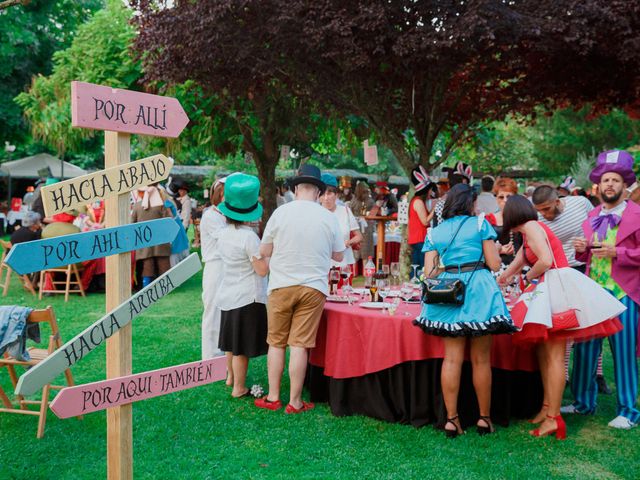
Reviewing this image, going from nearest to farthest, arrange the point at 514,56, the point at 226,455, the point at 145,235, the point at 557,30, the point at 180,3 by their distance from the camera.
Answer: the point at 145,235 → the point at 226,455 → the point at 557,30 → the point at 514,56 → the point at 180,3

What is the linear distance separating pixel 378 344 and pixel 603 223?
1800 mm

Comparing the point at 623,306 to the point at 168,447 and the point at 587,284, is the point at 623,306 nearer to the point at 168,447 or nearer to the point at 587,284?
the point at 587,284

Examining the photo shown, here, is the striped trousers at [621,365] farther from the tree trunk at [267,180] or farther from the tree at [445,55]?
the tree trunk at [267,180]

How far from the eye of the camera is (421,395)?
4590mm

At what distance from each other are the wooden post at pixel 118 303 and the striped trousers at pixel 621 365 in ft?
11.1

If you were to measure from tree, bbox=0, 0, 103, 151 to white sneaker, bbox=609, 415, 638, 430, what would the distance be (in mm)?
19091

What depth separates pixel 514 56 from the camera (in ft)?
29.4

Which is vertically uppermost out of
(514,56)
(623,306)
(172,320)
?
(514,56)

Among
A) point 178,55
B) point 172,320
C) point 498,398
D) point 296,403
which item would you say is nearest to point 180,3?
point 178,55

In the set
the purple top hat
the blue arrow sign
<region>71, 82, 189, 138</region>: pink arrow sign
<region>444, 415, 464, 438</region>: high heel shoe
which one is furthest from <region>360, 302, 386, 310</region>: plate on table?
<region>71, 82, 189, 138</region>: pink arrow sign

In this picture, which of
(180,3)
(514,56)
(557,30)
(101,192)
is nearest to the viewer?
(101,192)

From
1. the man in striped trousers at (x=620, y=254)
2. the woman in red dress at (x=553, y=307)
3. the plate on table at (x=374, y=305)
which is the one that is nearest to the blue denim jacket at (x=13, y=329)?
the plate on table at (x=374, y=305)

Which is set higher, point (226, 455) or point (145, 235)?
point (145, 235)

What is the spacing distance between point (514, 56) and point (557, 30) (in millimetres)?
1232
